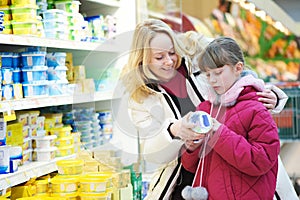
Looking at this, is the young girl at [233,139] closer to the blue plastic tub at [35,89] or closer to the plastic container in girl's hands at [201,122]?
the plastic container in girl's hands at [201,122]

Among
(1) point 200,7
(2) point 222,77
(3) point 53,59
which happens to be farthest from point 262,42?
(2) point 222,77

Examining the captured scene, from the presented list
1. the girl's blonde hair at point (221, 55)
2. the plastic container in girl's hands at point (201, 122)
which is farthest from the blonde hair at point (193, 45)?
the plastic container in girl's hands at point (201, 122)

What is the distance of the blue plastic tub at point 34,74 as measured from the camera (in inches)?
115

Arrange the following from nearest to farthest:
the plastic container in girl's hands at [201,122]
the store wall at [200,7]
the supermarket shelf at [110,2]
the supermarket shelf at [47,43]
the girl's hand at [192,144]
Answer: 1. the plastic container in girl's hands at [201,122]
2. the girl's hand at [192,144]
3. the supermarket shelf at [47,43]
4. the supermarket shelf at [110,2]
5. the store wall at [200,7]

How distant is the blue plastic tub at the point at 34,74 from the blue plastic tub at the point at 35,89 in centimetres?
3

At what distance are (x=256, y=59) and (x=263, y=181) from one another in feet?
21.2

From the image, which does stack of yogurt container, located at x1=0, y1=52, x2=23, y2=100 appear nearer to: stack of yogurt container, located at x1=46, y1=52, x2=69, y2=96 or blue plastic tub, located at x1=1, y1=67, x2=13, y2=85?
blue plastic tub, located at x1=1, y1=67, x2=13, y2=85

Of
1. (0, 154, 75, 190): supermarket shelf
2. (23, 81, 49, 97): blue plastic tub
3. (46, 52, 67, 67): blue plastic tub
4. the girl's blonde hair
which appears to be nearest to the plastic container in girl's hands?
the girl's blonde hair

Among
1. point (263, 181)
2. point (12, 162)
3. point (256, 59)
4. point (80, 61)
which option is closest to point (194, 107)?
point (263, 181)

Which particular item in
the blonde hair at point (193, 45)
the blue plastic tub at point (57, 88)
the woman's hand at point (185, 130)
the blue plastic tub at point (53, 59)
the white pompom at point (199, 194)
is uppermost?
the blonde hair at point (193, 45)

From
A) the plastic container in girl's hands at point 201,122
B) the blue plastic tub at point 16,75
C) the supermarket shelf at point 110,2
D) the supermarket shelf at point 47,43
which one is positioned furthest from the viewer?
the supermarket shelf at point 110,2

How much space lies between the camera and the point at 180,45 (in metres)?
2.23

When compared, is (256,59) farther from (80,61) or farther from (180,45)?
(180,45)

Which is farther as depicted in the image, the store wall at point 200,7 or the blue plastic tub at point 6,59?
the store wall at point 200,7
